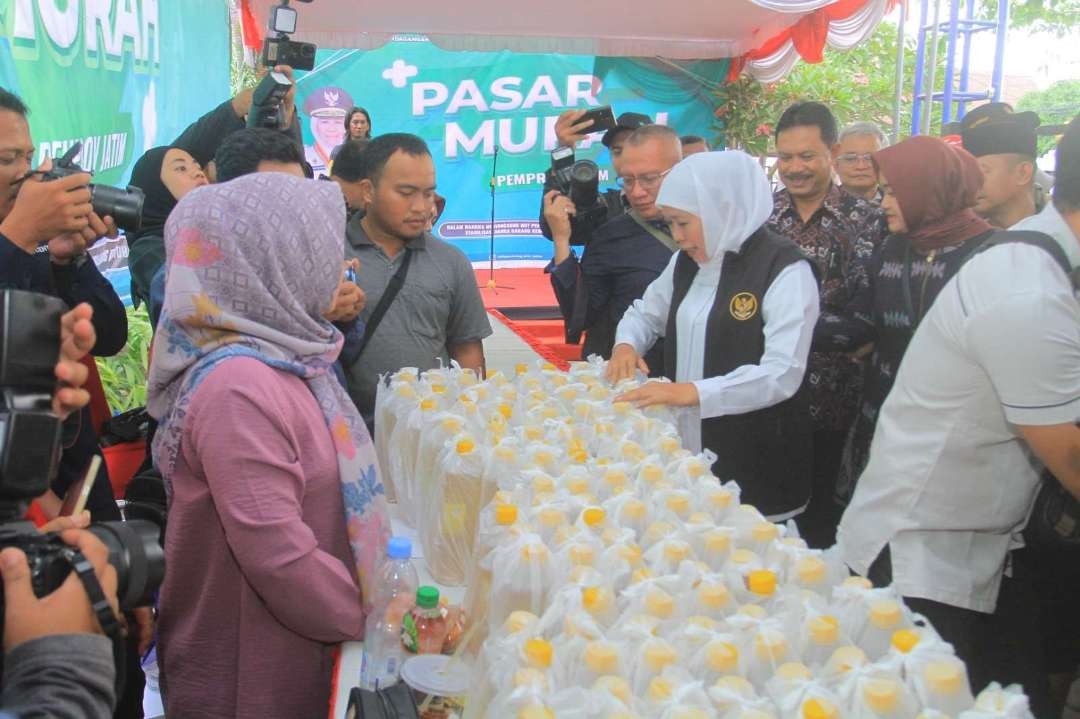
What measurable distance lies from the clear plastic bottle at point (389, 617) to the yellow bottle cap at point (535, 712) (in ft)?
1.56

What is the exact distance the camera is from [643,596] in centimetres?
97

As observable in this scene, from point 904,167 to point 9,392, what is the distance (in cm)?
205

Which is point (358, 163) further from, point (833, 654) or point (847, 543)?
point (833, 654)

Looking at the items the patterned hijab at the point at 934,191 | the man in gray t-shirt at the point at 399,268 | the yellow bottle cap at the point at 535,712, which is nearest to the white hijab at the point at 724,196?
the patterned hijab at the point at 934,191

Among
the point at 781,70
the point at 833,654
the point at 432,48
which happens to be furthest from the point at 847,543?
the point at 432,48

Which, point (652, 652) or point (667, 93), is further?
point (667, 93)

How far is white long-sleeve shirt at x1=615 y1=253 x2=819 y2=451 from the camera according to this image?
6.21 feet

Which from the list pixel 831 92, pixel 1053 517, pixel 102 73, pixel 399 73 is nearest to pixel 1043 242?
pixel 1053 517

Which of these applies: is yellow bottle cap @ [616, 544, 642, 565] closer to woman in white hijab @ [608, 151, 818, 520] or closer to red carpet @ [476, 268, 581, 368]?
woman in white hijab @ [608, 151, 818, 520]

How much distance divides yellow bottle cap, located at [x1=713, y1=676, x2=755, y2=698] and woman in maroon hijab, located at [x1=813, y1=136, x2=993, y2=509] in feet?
5.14

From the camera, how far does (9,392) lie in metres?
0.81

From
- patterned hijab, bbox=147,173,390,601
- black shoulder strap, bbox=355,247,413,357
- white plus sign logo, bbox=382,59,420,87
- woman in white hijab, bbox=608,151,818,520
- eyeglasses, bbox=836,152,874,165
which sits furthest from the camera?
white plus sign logo, bbox=382,59,420,87

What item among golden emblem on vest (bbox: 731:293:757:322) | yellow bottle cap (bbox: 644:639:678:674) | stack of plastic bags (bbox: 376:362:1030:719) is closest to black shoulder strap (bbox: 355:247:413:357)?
stack of plastic bags (bbox: 376:362:1030:719)

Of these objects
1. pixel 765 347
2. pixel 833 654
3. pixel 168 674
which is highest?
pixel 765 347
